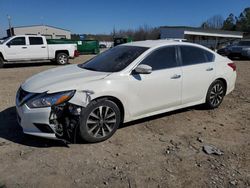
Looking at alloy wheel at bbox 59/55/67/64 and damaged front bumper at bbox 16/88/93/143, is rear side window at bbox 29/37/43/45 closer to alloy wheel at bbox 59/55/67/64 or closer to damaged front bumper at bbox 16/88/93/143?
alloy wheel at bbox 59/55/67/64

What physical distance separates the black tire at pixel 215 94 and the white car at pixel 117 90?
2 cm

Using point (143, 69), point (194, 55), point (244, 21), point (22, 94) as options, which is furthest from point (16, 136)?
point (244, 21)

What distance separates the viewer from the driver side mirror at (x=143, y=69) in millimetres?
3900

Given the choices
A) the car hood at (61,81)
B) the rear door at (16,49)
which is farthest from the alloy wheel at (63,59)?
the car hood at (61,81)

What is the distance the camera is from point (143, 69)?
3896 millimetres

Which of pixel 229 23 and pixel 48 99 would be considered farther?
pixel 229 23

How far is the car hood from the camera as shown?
11.5 feet

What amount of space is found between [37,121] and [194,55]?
3.33m

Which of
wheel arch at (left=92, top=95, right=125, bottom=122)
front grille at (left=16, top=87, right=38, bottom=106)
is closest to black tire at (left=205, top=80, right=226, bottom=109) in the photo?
wheel arch at (left=92, top=95, right=125, bottom=122)

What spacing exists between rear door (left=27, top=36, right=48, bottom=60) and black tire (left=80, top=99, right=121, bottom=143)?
1139 cm

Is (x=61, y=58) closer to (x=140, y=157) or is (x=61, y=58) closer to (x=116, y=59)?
(x=116, y=59)

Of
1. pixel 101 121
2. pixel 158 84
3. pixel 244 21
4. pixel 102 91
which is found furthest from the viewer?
pixel 244 21

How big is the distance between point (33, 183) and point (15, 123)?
203cm

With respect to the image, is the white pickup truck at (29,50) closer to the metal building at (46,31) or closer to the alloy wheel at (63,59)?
the alloy wheel at (63,59)
